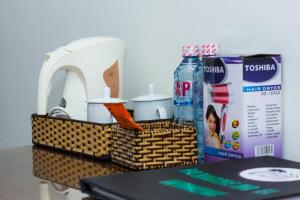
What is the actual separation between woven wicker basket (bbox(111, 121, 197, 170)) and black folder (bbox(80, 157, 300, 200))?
0.29 ft

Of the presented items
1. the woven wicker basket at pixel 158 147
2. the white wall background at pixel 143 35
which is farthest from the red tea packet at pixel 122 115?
the white wall background at pixel 143 35

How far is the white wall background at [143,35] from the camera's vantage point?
1.11m

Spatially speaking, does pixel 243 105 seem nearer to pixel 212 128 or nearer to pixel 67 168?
pixel 212 128

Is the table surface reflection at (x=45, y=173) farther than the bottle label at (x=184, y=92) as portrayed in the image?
No

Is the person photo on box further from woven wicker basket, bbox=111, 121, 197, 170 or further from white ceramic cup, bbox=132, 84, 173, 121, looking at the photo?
white ceramic cup, bbox=132, 84, 173, 121

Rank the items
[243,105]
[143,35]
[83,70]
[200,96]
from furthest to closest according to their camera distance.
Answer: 1. [143,35]
2. [83,70]
3. [200,96]
4. [243,105]

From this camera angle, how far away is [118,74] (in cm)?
141

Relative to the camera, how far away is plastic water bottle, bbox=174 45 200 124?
1.18m

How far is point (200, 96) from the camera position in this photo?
1164mm

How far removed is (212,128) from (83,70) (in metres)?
0.40

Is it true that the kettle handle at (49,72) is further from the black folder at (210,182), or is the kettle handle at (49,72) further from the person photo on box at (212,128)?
the black folder at (210,182)

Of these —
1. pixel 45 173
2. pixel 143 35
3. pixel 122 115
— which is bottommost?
pixel 45 173

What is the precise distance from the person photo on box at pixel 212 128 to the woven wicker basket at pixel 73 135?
0.65 feet

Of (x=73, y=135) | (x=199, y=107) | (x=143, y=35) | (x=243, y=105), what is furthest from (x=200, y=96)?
(x=143, y=35)
